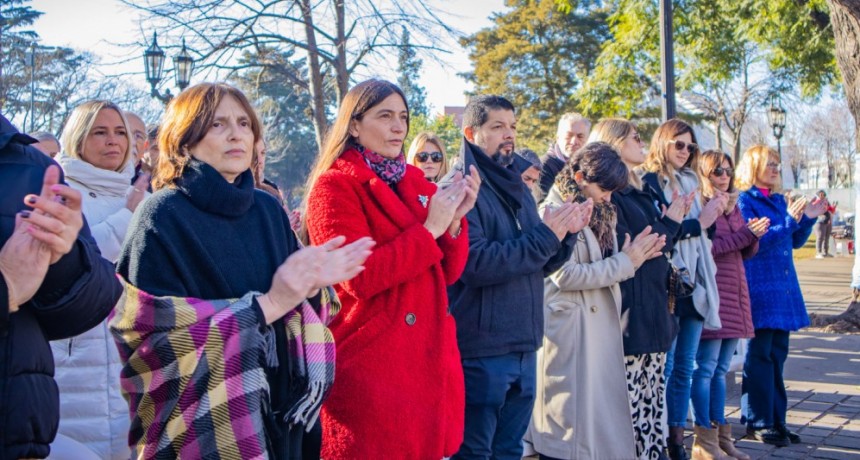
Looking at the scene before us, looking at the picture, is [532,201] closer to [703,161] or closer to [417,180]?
[417,180]

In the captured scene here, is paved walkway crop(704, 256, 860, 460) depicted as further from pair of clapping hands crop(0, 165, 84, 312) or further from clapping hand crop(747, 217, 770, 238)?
pair of clapping hands crop(0, 165, 84, 312)

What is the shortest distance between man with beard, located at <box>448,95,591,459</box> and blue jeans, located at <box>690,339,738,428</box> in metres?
2.12

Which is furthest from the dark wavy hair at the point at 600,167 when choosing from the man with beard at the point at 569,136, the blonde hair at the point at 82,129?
→ the blonde hair at the point at 82,129

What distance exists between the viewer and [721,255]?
6.43 metres

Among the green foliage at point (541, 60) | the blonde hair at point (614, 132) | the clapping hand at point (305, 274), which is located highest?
the green foliage at point (541, 60)

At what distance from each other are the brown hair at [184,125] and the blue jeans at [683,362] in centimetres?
406

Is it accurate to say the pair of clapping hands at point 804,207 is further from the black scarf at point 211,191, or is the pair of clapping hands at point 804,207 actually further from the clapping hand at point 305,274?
the black scarf at point 211,191

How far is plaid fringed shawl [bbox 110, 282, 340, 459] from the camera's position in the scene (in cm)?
252

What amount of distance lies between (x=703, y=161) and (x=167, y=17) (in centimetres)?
937

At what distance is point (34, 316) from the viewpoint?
2268 millimetres

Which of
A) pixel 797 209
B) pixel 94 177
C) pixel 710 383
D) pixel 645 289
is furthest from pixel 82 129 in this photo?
pixel 797 209

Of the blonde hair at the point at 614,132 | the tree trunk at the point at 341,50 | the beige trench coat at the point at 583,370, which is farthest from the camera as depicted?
the tree trunk at the point at 341,50

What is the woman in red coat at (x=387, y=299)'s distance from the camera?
331 centimetres

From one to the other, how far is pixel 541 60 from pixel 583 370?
37.4m
